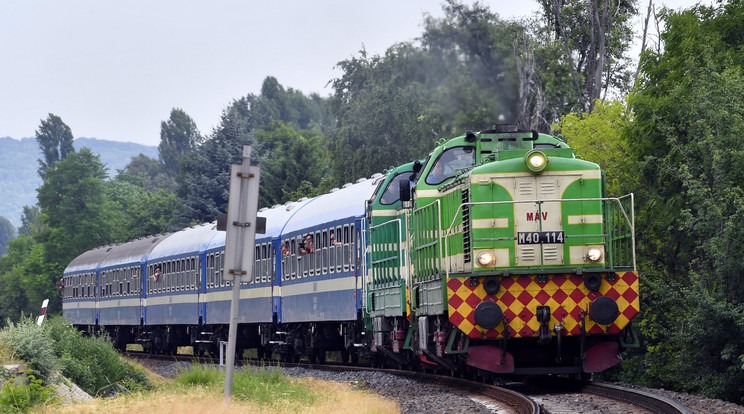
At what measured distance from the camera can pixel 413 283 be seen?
17016mm

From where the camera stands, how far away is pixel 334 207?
79.8ft

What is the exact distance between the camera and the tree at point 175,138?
160m

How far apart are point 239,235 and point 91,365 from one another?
35.4ft

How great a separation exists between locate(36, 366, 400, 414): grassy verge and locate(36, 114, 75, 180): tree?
137956mm

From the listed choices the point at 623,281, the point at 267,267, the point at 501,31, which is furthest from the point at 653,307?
the point at 501,31

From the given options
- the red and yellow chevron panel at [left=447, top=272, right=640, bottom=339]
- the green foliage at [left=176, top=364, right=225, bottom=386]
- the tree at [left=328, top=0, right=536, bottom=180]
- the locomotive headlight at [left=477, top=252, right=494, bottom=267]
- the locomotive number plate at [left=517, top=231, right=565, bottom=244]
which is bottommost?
the green foliage at [left=176, top=364, right=225, bottom=386]

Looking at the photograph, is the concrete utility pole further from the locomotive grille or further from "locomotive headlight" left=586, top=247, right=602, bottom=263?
"locomotive headlight" left=586, top=247, right=602, bottom=263

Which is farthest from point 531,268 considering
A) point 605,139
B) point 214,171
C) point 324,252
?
point 214,171

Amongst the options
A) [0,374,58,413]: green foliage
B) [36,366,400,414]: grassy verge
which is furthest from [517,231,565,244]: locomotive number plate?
[0,374,58,413]: green foliage

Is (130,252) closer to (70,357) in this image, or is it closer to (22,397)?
(70,357)

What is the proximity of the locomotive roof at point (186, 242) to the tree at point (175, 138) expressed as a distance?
122 meters

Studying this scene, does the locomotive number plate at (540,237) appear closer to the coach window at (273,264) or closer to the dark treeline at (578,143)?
the dark treeline at (578,143)

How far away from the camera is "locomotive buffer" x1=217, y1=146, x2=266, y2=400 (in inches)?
415

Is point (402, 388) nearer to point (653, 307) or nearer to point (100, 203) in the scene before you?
point (653, 307)
